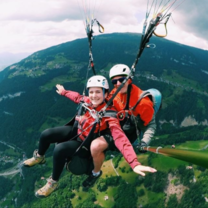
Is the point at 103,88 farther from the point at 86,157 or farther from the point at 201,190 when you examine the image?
the point at 201,190

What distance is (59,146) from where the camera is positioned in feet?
17.7

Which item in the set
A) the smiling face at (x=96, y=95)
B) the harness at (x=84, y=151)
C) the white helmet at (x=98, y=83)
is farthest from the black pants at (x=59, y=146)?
the white helmet at (x=98, y=83)

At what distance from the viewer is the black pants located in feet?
17.8

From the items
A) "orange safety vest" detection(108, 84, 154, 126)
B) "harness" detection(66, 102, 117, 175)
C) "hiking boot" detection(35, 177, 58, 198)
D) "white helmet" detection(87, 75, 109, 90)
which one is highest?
"white helmet" detection(87, 75, 109, 90)

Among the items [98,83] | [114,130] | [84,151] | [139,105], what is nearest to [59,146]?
[84,151]

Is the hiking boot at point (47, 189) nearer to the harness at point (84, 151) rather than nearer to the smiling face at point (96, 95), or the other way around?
the harness at point (84, 151)

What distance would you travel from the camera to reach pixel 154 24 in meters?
4.88

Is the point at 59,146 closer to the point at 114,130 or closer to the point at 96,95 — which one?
the point at 114,130

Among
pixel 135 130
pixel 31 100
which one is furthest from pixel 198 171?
pixel 31 100

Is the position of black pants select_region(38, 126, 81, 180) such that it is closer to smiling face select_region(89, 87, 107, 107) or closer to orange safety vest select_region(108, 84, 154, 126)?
smiling face select_region(89, 87, 107, 107)

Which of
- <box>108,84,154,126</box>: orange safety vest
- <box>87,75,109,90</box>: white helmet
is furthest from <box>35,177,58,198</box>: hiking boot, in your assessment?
<box>87,75,109,90</box>: white helmet

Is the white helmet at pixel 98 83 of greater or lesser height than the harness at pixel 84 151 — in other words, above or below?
above

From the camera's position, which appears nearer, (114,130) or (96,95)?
(114,130)

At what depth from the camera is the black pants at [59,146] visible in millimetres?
5432
